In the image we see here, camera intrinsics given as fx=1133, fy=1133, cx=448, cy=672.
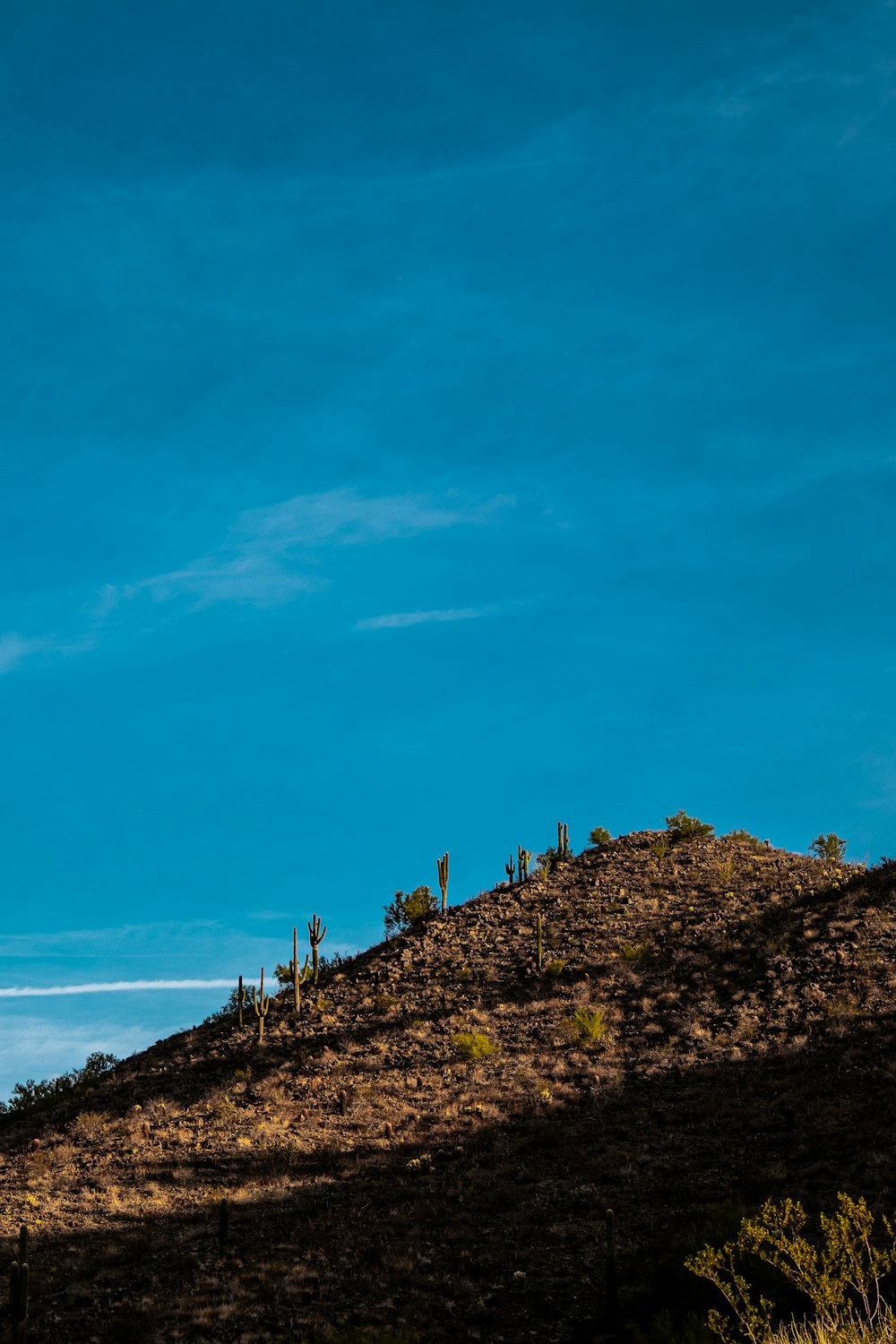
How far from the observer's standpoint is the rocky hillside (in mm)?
21609

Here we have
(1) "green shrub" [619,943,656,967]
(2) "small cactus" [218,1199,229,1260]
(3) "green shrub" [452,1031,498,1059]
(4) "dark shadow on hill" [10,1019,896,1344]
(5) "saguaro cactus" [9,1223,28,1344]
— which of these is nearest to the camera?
(5) "saguaro cactus" [9,1223,28,1344]

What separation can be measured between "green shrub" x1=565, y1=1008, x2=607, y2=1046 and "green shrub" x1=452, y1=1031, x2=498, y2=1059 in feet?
8.75

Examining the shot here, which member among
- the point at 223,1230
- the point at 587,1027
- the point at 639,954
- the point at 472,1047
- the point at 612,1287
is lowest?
the point at 612,1287

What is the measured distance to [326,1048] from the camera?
1558 inches

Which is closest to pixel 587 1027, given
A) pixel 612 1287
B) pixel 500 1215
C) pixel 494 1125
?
pixel 494 1125

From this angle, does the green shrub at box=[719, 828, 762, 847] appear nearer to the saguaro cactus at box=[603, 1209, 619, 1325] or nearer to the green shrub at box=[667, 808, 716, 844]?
the green shrub at box=[667, 808, 716, 844]

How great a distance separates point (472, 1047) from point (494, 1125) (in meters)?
6.00

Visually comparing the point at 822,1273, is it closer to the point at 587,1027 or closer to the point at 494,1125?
the point at 494,1125

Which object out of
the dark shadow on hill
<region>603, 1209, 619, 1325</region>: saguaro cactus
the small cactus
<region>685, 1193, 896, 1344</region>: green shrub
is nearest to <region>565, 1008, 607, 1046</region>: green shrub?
the dark shadow on hill

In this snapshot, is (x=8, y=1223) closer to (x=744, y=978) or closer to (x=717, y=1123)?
(x=717, y=1123)

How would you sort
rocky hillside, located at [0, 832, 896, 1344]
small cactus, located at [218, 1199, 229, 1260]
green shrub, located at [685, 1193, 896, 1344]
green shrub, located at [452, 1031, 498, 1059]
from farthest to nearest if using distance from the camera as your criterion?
1. green shrub, located at [452, 1031, 498, 1059]
2. small cactus, located at [218, 1199, 229, 1260]
3. rocky hillside, located at [0, 832, 896, 1344]
4. green shrub, located at [685, 1193, 896, 1344]

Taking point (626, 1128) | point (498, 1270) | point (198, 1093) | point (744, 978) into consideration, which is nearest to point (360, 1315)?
point (498, 1270)

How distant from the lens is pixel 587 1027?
37.3 metres

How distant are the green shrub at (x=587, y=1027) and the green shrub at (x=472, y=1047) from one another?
267 centimetres
